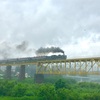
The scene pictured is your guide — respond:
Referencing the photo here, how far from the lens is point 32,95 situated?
45844mm

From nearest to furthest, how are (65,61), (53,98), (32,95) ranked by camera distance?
→ 1. (53,98)
2. (32,95)
3. (65,61)

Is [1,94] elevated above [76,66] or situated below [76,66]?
below

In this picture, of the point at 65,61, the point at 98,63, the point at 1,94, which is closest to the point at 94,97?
the point at 98,63

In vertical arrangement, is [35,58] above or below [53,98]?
above

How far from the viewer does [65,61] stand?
5022 centimetres

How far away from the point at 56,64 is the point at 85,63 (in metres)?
7.79

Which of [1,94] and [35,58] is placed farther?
[35,58]

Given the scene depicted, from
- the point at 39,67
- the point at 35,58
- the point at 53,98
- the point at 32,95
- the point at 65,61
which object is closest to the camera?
the point at 53,98

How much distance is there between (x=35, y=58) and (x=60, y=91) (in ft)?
65.3

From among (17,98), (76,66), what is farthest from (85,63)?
(17,98)

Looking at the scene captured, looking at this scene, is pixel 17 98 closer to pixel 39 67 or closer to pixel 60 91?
pixel 60 91

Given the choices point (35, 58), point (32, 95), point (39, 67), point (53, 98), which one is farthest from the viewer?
point (35, 58)

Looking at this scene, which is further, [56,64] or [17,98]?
[56,64]

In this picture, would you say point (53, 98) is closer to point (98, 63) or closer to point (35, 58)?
point (98, 63)
